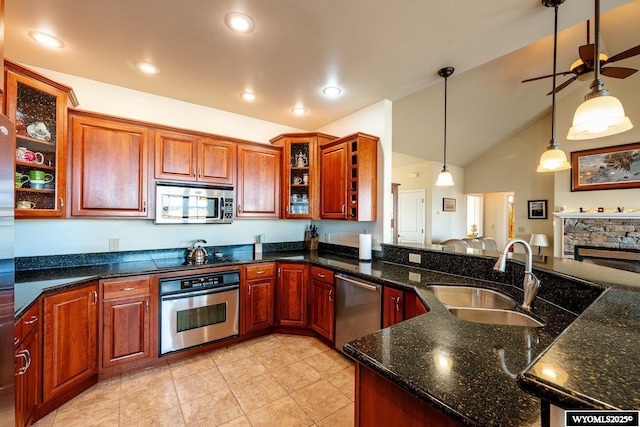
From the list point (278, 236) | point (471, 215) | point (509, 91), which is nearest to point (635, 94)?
point (509, 91)

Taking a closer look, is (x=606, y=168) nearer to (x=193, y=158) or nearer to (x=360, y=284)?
(x=360, y=284)

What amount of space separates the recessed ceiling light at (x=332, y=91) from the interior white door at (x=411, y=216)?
440 cm

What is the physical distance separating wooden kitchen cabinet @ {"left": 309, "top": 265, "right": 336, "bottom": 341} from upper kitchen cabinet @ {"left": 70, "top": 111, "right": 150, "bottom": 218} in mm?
1849

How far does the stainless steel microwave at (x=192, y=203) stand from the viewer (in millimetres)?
2656

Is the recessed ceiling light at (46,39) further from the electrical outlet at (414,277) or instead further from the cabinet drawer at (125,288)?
the electrical outlet at (414,277)

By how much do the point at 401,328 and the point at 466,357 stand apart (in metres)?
0.30

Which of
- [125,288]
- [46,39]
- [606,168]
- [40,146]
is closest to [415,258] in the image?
[125,288]

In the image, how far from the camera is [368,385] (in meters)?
1.01

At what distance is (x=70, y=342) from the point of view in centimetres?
194

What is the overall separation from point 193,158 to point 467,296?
9.43ft

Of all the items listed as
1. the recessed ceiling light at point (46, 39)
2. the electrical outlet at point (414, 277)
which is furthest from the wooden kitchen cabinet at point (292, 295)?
the recessed ceiling light at point (46, 39)

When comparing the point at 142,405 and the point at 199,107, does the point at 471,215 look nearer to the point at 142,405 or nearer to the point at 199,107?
the point at 199,107

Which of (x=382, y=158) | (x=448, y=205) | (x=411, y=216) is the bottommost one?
(x=411, y=216)

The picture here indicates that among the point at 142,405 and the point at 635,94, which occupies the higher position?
the point at 635,94
